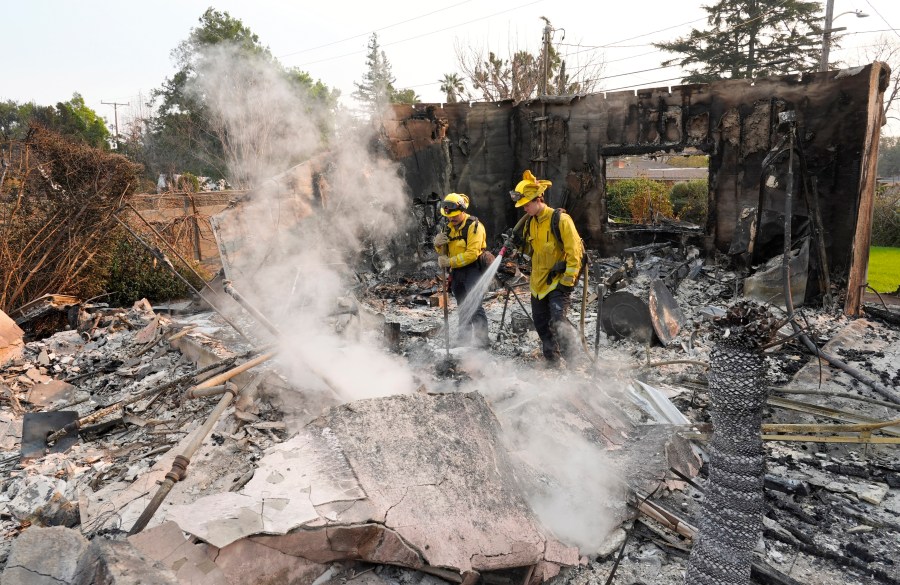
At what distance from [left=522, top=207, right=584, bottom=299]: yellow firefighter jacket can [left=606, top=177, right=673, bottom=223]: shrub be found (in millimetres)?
12856

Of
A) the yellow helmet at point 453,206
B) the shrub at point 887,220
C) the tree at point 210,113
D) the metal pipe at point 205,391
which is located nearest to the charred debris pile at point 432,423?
the metal pipe at point 205,391

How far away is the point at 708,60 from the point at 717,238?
63.0 feet

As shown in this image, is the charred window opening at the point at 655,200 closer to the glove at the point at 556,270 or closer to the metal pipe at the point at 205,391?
the glove at the point at 556,270

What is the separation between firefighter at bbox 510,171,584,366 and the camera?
15.9 ft

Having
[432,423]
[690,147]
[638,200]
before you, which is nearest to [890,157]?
[638,200]

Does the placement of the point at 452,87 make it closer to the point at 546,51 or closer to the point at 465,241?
the point at 546,51

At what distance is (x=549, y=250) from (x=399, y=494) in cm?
303

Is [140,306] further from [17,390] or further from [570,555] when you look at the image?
[570,555]

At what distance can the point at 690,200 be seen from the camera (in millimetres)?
18375

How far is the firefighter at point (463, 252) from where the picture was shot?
18.6 feet

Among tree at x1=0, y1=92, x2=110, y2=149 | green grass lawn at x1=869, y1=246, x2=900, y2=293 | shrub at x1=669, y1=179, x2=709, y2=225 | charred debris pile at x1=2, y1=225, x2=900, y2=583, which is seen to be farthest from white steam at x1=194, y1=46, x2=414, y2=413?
tree at x1=0, y1=92, x2=110, y2=149

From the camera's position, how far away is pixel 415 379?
4.79 meters

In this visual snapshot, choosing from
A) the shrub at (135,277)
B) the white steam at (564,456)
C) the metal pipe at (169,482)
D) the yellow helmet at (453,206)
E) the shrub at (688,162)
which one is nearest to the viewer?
the metal pipe at (169,482)

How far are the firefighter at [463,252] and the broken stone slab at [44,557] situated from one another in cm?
403
